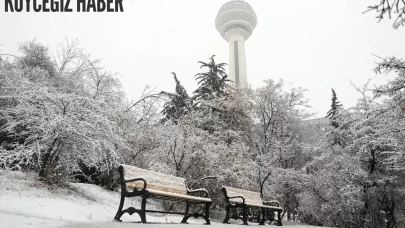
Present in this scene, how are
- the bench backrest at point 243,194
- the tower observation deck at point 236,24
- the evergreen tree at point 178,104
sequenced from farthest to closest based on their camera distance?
the tower observation deck at point 236,24
the evergreen tree at point 178,104
the bench backrest at point 243,194

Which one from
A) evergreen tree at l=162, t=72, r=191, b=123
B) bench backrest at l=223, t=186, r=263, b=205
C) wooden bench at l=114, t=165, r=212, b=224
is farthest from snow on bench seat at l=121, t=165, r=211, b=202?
evergreen tree at l=162, t=72, r=191, b=123

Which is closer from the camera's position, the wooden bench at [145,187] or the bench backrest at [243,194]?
the wooden bench at [145,187]

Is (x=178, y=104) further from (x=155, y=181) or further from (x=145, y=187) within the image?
(x=145, y=187)

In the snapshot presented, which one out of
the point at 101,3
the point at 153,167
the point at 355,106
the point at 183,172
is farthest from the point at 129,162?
the point at 355,106

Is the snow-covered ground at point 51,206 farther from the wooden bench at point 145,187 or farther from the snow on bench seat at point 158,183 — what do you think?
the snow on bench seat at point 158,183

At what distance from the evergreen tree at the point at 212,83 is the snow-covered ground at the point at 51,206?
13507 mm

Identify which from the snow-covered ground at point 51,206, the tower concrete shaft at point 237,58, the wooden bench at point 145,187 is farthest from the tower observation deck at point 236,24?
the snow-covered ground at point 51,206

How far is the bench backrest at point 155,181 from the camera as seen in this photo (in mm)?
5352

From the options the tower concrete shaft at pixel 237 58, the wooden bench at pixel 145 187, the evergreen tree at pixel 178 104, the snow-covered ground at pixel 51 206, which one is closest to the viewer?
the snow-covered ground at pixel 51 206

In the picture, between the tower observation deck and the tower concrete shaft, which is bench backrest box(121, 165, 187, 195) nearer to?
the tower concrete shaft

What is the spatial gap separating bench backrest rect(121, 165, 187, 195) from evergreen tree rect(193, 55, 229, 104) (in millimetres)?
13185

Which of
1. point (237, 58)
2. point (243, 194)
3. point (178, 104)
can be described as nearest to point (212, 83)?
point (178, 104)

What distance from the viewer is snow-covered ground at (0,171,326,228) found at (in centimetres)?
404

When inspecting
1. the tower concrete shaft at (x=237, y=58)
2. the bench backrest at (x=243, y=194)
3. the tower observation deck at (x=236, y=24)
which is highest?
the tower observation deck at (x=236, y=24)
